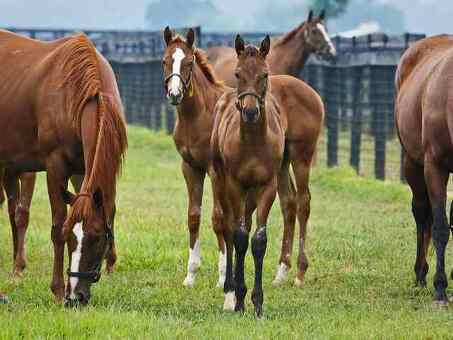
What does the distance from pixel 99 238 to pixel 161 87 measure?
23.5m

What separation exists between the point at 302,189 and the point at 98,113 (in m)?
2.46

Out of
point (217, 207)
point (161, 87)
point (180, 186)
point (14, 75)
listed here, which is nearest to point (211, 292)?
point (217, 207)

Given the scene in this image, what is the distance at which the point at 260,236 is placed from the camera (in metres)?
8.93

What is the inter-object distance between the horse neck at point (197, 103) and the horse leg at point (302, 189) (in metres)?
0.82

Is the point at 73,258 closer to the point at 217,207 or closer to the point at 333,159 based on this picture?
the point at 217,207

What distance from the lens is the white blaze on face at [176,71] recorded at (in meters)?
10.4

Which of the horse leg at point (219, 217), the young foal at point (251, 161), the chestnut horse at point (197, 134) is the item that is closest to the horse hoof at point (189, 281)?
the chestnut horse at point (197, 134)

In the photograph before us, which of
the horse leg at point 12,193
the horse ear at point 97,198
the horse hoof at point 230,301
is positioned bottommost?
the horse hoof at point 230,301

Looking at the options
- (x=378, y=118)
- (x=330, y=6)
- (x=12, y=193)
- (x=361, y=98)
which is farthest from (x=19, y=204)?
(x=330, y=6)

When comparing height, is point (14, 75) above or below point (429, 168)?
above

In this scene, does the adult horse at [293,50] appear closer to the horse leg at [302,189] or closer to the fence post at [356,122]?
the fence post at [356,122]

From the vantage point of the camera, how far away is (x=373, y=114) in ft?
64.3

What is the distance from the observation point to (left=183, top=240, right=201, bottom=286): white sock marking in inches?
406

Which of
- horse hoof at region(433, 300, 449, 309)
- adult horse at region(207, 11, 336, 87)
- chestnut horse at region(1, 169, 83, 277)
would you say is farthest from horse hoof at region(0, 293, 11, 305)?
adult horse at region(207, 11, 336, 87)
